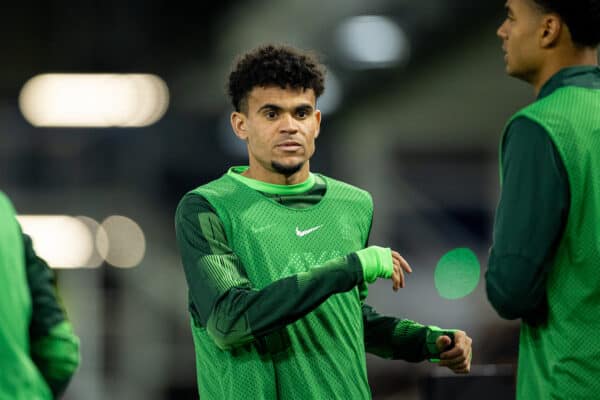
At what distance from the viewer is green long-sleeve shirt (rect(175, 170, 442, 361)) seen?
7.49ft

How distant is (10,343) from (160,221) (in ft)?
26.5

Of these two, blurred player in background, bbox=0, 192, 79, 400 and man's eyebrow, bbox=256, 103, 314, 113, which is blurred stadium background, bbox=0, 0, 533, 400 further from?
blurred player in background, bbox=0, 192, 79, 400

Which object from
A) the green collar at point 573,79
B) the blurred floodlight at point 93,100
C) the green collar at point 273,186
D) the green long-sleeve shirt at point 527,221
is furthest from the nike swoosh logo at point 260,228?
the blurred floodlight at point 93,100

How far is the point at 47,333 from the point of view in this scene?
1848mm

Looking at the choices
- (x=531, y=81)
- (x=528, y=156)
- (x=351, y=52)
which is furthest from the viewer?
(x=351, y=52)

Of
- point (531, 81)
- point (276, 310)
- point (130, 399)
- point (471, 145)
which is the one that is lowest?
point (130, 399)

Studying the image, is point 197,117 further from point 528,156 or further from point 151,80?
point 528,156

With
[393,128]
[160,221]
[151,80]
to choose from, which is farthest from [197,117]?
[393,128]

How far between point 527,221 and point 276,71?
90 cm

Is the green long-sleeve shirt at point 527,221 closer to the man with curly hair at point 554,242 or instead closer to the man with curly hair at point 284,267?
the man with curly hair at point 554,242

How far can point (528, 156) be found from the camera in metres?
2.06

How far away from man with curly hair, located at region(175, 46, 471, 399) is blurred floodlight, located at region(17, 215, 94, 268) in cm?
746

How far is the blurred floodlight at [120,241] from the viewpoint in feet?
32.9

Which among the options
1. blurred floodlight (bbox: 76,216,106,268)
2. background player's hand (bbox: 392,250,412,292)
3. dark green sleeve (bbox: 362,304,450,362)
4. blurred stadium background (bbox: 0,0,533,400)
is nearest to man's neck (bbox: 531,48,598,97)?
background player's hand (bbox: 392,250,412,292)
